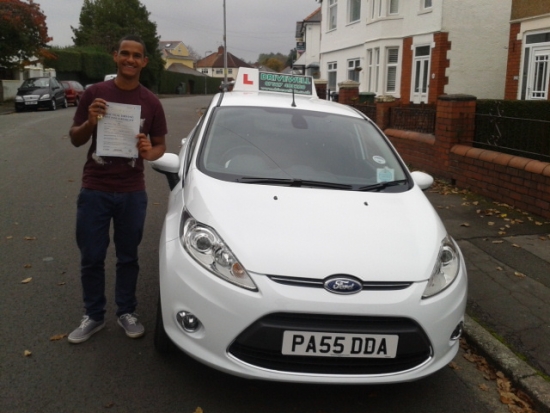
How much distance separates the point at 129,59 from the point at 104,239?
1.18 meters

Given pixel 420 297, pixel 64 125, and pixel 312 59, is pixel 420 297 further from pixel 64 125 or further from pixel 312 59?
pixel 312 59

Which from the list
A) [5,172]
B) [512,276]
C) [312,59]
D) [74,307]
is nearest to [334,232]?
[74,307]

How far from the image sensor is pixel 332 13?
99.6 ft

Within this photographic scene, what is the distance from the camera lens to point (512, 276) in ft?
17.7

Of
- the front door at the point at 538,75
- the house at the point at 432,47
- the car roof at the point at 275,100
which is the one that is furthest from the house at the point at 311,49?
the car roof at the point at 275,100

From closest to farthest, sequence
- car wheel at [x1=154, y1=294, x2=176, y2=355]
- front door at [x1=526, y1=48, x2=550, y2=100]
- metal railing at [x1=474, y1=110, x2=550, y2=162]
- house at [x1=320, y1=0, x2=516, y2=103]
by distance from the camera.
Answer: car wheel at [x1=154, y1=294, x2=176, y2=355] < metal railing at [x1=474, y1=110, x2=550, y2=162] < front door at [x1=526, y1=48, x2=550, y2=100] < house at [x1=320, y1=0, x2=516, y2=103]

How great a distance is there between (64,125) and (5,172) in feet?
29.4

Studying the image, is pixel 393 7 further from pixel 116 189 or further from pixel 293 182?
pixel 116 189

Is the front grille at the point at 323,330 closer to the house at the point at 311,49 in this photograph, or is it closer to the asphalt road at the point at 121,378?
the asphalt road at the point at 121,378

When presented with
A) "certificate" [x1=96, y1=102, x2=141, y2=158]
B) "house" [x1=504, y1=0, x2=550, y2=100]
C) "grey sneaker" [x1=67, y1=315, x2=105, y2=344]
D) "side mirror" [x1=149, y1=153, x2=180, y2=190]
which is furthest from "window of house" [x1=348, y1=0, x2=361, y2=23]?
"grey sneaker" [x1=67, y1=315, x2=105, y2=344]

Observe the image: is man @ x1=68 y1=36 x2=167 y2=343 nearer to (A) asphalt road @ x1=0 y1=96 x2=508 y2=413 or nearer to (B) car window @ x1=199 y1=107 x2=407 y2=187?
(A) asphalt road @ x1=0 y1=96 x2=508 y2=413

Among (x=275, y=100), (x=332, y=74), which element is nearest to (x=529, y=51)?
(x=332, y=74)

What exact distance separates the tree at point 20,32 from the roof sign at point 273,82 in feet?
80.4

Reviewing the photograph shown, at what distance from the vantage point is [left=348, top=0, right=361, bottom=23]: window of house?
87.9ft
